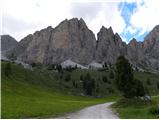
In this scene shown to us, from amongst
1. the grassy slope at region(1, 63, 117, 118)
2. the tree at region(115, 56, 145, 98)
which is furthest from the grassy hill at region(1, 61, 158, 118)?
the tree at region(115, 56, 145, 98)

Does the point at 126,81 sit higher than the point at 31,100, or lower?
higher

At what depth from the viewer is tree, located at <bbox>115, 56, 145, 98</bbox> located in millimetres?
65688

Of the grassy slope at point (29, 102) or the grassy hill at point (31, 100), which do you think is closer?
the grassy slope at point (29, 102)

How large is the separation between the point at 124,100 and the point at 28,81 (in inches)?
3959

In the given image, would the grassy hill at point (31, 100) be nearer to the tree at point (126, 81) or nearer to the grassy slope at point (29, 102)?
the grassy slope at point (29, 102)

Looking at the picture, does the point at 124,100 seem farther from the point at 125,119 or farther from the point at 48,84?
the point at 48,84

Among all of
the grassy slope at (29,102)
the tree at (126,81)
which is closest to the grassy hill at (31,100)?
the grassy slope at (29,102)

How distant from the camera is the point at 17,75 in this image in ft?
515

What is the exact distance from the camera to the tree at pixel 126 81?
65.7 meters

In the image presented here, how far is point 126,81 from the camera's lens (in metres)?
65.8

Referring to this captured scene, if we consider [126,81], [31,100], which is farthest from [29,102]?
[126,81]

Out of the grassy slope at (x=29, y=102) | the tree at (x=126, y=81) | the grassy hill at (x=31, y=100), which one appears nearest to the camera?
the grassy slope at (x=29, y=102)

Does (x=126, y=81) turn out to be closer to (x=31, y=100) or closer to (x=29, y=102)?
(x=29, y=102)

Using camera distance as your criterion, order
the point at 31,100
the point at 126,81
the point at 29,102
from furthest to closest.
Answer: the point at 31,100, the point at 29,102, the point at 126,81
